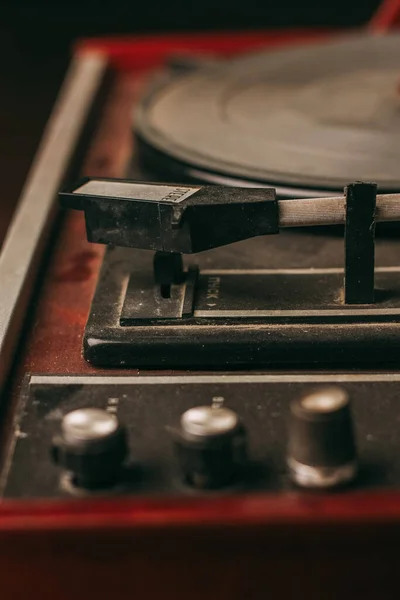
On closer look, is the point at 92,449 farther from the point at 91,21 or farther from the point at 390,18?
the point at 91,21

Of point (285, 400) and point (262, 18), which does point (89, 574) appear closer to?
point (285, 400)

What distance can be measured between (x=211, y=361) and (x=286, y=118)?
53 centimetres

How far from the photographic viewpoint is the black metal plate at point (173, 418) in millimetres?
662

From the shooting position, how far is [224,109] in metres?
1.32

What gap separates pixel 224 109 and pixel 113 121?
0.29 metres

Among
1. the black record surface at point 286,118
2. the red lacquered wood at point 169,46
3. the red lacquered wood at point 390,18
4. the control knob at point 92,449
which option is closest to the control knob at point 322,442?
the control knob at point 92,449

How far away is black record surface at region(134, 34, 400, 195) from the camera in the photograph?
107cm

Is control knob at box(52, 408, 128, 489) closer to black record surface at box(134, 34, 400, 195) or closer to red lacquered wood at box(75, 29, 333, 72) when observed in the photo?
black record surface at box(134, 34, 400, 195)

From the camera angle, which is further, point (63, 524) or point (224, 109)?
point (224, 109)

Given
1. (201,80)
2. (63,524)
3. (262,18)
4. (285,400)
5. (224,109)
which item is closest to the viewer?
(63,524)

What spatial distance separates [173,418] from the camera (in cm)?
73

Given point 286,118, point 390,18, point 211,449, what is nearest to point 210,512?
point 211,449

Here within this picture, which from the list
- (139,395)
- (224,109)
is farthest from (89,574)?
(224,109)

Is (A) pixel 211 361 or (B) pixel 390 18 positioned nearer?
(A) pixel 211 361
